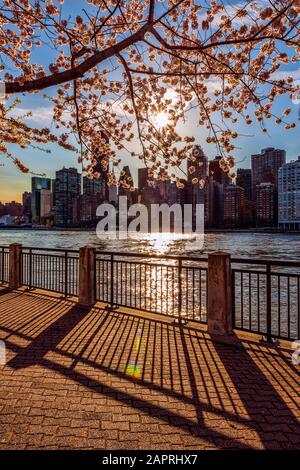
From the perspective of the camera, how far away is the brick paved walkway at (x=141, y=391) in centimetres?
311

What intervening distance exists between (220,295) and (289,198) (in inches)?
7638

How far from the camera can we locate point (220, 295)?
6.43 m

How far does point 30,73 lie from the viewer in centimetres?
816

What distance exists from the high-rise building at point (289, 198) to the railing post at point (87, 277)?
601 feet

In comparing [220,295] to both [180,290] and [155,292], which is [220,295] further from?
[155,292]

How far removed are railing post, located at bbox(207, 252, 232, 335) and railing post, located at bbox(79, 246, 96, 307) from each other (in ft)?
12.5

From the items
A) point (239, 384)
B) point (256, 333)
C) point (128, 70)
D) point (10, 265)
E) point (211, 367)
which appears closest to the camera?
point (239, 384)

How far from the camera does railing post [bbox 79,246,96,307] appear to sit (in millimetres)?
8906

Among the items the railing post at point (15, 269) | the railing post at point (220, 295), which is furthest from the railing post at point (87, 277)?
the railing post at point (15, 269)

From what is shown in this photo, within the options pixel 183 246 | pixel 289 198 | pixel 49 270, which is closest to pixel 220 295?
pixel 49 270

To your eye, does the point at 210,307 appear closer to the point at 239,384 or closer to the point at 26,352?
the point at 239,384

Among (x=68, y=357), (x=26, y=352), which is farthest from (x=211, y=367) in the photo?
(x=26, y=352)

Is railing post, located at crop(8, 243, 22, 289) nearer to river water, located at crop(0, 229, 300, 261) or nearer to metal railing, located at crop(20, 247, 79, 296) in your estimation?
metal railing, located at crop(20, 247, 79, 296)
